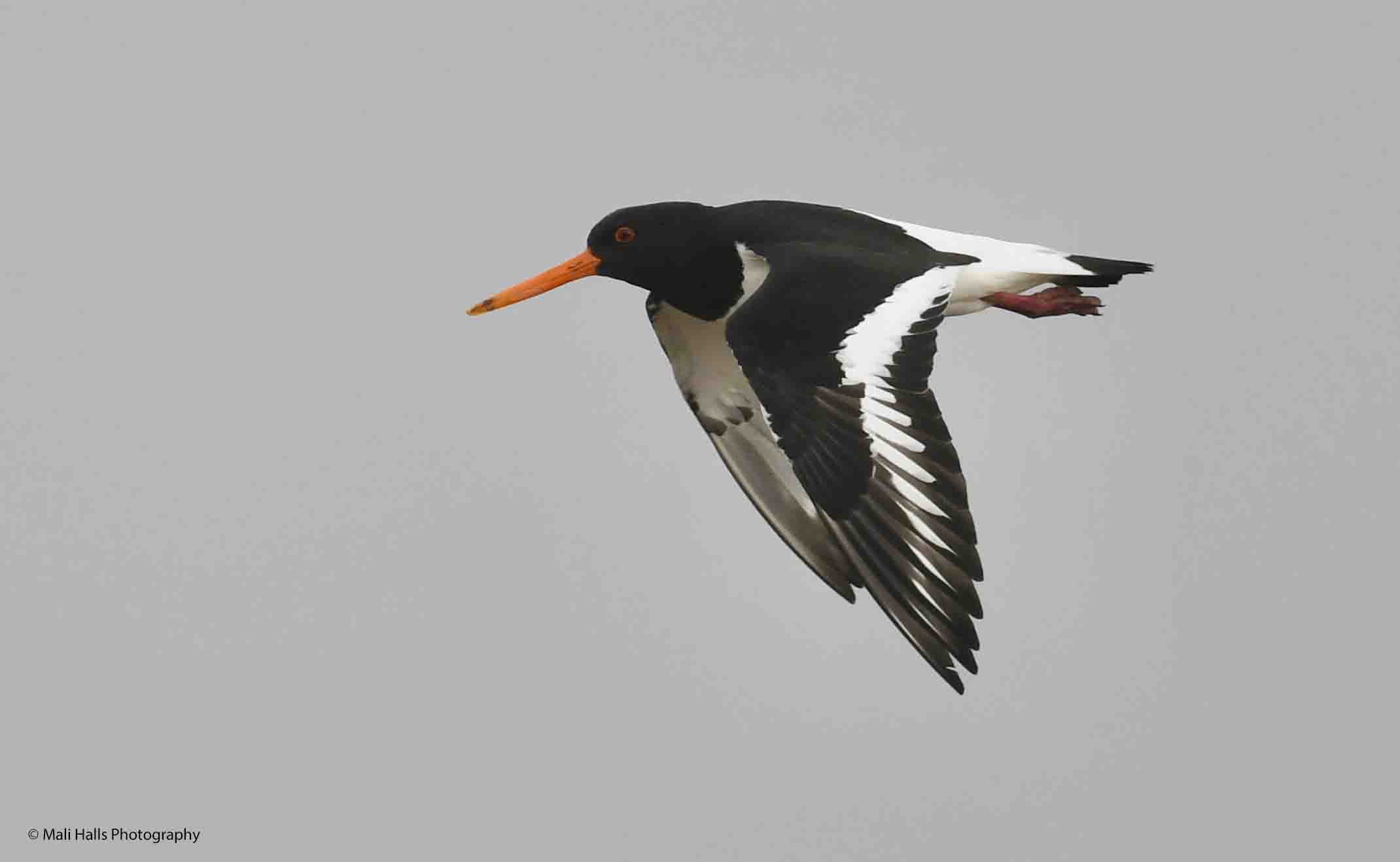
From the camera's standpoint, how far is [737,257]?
373 inches

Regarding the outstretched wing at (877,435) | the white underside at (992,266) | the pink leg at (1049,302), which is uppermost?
the white underside at (992,266)

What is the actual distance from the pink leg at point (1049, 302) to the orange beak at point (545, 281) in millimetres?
1809

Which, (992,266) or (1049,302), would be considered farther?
(1049,302)

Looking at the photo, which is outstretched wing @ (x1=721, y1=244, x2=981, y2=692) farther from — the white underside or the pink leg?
the pink leg

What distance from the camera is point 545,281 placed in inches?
388

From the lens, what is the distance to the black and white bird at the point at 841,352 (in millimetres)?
7973

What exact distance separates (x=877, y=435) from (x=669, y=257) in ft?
6.08

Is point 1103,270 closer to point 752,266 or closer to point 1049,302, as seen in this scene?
point 1049,302

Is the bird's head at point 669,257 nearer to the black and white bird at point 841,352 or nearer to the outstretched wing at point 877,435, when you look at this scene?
the black and white bird at point 841,352

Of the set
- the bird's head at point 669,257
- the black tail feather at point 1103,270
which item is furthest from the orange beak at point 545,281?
the black tail feather at point 1103,270

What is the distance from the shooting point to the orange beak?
9758 millimetres

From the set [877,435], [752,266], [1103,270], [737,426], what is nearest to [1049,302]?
[1103,270]

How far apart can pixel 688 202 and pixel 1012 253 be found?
1.48 metres

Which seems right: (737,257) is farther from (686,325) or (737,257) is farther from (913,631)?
(913,631)
